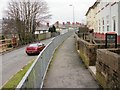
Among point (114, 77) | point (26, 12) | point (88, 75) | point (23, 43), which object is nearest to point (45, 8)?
point (26, 12)

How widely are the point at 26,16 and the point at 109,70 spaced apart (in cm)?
4445

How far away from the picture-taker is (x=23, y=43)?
41.0 metres

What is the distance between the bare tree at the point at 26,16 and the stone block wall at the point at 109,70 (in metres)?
33.9

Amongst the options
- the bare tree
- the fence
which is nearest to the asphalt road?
the fence

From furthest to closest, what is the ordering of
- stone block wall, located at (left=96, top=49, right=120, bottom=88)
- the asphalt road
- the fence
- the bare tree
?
the bare tree, the asphalt road, stone block wall, located at (left=96, top=49, right=120, bottom=88), the fence

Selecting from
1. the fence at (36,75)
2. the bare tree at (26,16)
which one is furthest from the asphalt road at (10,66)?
the bare tree at (26,16)

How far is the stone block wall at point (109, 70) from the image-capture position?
5820mm

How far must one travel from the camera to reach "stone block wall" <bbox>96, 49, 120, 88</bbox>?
5.82m

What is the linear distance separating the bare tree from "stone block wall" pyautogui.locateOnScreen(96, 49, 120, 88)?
111 feet

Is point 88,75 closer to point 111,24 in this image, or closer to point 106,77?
point 106,77

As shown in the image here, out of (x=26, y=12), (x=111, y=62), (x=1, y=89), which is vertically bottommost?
(x=1, y=89)

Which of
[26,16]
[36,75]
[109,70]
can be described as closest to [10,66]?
[36,75]

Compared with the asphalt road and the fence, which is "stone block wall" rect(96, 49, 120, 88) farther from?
the asphalt road

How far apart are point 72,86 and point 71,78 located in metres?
1.36
